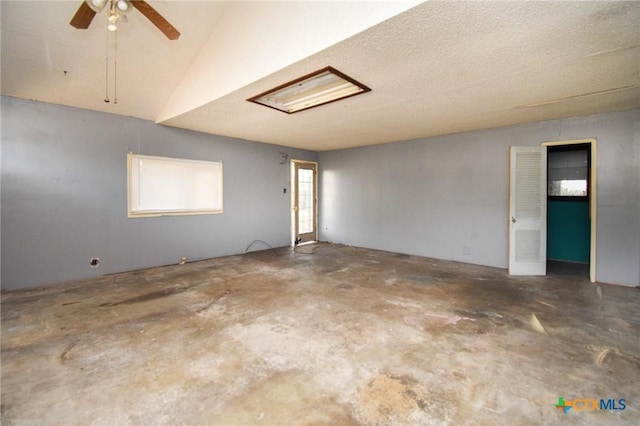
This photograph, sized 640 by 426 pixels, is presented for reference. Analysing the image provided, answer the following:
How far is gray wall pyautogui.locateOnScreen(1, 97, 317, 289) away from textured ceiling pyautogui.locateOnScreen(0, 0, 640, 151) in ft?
1.19

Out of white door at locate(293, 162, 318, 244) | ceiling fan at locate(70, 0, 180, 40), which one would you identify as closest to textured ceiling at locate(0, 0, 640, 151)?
ceiling fan at locate(70, 0, 180, 40)

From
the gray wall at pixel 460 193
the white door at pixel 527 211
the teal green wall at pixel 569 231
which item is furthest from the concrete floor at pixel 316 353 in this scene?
the teal green wall at pixel 569 231

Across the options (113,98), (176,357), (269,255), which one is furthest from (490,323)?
(113,98)

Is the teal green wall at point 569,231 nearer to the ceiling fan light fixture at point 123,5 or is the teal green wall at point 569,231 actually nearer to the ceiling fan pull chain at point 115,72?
the ceiling fan light fixture at point 123,5

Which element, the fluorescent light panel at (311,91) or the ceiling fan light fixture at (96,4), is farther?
the fluorescent light panel at (311,91)

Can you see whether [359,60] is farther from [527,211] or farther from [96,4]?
[527,211]

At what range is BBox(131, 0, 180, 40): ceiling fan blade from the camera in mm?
2091

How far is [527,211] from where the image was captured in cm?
454

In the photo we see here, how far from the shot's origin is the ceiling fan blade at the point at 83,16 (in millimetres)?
2143

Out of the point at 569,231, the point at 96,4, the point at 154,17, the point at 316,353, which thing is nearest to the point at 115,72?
the point at 96,4

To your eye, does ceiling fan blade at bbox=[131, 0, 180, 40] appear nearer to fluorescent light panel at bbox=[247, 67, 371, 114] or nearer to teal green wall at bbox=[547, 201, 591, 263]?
fluorescent light panel at bbox=[247, 67, 371, 114]

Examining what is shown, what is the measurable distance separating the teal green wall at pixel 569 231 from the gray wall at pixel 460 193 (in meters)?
1.76

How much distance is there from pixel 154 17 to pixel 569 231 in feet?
25.6

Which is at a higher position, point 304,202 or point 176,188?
point 176,188
